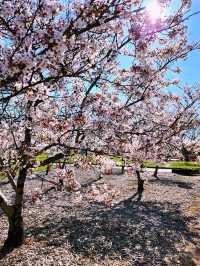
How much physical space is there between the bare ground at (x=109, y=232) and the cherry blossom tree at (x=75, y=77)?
1.34 meters

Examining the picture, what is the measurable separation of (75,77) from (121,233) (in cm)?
690

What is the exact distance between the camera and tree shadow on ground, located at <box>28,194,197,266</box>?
488 inches

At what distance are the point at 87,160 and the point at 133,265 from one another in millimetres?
3342

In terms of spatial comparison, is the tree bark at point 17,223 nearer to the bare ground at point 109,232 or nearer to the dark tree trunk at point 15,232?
the dark tree trunk at point 15,232

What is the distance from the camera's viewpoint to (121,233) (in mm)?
14086

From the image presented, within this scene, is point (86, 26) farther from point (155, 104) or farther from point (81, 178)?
point (81, 178)

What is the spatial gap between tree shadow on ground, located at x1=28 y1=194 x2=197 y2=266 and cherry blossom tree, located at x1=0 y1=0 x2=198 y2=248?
6.33ft

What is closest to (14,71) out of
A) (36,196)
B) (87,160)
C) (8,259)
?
(87,160)

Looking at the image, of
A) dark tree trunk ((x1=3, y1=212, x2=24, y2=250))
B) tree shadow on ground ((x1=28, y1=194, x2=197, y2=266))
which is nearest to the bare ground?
tree shadow on ground ((x1=28, y1=194, x2=197, y2=266))

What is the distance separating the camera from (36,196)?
1132 centimetres

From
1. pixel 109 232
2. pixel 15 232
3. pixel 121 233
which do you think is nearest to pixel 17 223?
pixel 15 232

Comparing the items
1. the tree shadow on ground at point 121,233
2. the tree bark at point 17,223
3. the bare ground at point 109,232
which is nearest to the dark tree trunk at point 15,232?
the tree bark at point 17,223

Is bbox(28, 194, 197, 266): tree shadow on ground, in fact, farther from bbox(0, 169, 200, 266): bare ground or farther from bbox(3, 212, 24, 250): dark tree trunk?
bbox(3, 212, 24, 250): dark tree trunk

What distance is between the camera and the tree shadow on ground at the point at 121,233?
12403 millimetres
